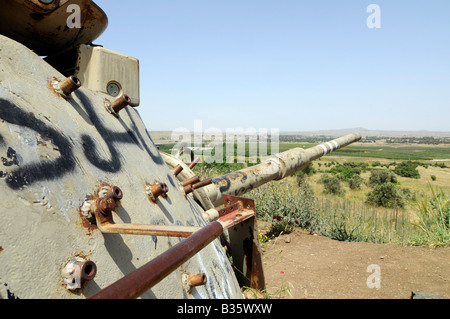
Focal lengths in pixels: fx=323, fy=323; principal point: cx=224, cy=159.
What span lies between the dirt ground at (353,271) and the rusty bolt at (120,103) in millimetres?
3445

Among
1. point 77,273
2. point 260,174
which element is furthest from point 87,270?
point 260,174

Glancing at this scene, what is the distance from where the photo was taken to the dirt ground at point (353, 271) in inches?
167

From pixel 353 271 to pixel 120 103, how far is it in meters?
4.60

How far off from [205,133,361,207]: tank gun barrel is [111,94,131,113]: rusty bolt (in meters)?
1.99

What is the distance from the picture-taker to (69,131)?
1.17 meters

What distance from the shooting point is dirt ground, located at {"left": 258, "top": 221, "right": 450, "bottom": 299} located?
4242mm

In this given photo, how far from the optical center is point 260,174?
169 inches

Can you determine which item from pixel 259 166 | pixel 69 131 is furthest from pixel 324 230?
pixel 69 131

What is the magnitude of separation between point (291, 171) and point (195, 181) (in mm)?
3346
